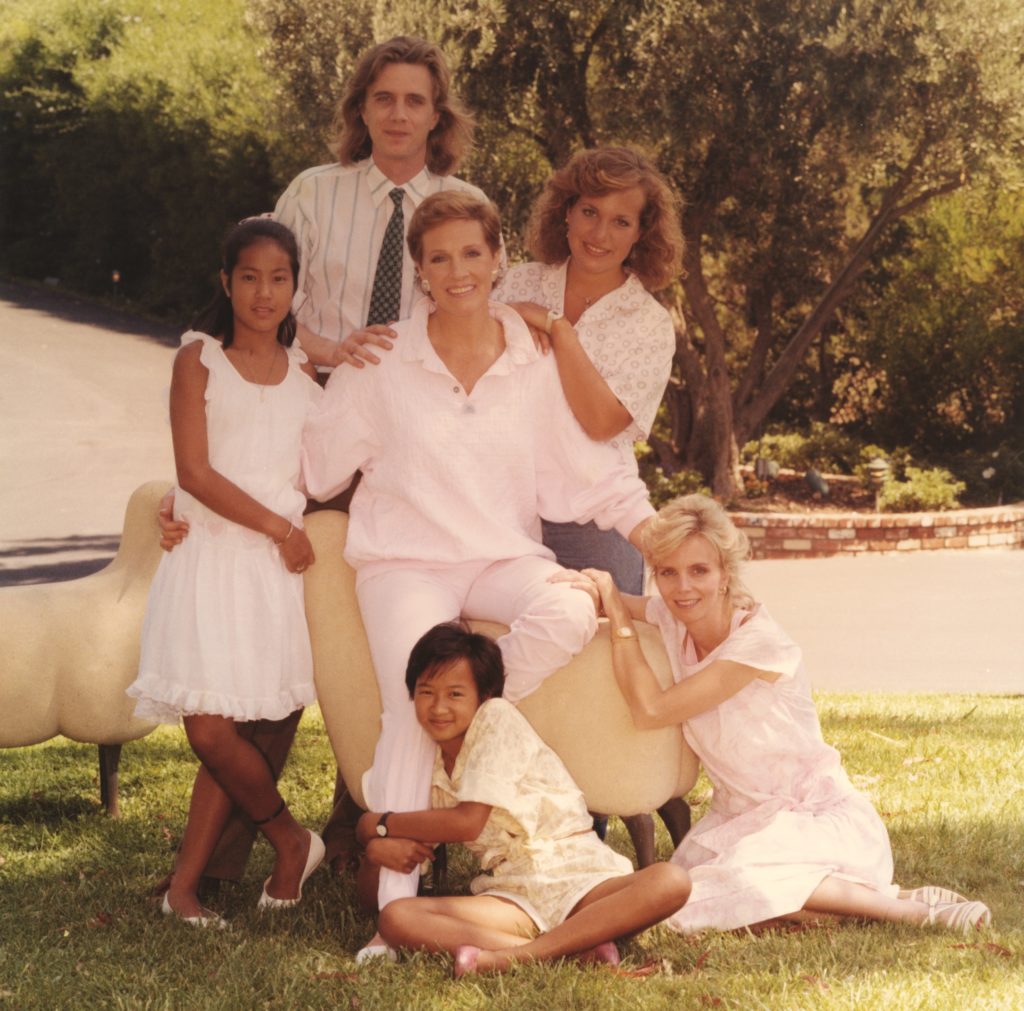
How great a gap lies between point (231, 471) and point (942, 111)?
8586 mm

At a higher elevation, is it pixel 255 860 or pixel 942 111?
pixel 942 111

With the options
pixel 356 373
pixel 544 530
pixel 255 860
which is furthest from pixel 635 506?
pixel 255 860

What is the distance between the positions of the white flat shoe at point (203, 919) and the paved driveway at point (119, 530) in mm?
4045

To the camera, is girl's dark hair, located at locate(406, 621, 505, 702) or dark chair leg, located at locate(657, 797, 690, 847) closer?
girl's dark hair, located at locate(406, 621, 505, 702)

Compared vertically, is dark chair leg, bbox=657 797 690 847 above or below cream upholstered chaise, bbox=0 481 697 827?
below

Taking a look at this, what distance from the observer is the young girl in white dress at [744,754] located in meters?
3.60

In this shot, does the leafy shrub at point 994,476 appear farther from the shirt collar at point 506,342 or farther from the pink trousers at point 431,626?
the pink trousers at point 431,626

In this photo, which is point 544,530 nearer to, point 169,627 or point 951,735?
point 169,627

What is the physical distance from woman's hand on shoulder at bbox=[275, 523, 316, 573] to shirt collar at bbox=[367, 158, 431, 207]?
3.61 feet

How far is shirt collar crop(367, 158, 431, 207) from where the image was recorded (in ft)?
14.1

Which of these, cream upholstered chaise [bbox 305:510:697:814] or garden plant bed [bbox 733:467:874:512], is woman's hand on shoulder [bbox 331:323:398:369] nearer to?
cream upholstered chaise [bbox 305:510:697:814]

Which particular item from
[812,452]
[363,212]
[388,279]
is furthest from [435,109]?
[812,452]

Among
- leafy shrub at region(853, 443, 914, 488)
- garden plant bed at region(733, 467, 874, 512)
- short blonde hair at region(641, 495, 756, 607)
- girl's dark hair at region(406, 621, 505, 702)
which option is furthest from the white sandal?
leafy shrub at region(853, 443, 914, 488)

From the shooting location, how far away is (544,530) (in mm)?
4293
